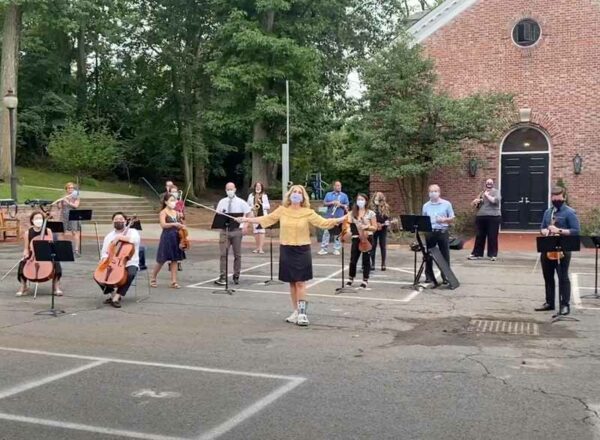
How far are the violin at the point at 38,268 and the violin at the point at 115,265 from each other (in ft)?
3.47

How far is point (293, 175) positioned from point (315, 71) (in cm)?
733

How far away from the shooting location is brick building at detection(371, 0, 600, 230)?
71.5 feet

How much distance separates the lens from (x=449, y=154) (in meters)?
20.8

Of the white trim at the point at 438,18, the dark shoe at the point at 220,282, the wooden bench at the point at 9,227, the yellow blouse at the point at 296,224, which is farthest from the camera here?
the white trim at the point at 438,18

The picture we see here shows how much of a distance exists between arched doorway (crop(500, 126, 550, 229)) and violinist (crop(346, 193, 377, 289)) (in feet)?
39.2

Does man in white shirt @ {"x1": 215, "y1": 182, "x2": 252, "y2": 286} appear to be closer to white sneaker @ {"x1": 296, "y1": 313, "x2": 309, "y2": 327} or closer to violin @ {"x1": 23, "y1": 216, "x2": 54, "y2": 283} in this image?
violin @ {"x1": 23, "y1": 216, "x2": 54, "y2": 283}

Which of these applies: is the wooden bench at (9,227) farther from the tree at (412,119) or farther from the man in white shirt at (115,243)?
the man in white shirt at (115,243)

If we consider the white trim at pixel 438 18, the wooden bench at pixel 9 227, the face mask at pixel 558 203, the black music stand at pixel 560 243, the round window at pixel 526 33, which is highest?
the white trim at pixel 438 18

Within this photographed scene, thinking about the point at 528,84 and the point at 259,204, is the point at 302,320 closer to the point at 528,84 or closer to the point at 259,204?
the point at 259,204

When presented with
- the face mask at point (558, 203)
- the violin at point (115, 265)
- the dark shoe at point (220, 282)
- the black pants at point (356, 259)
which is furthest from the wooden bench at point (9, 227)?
the face mask at point (558, 203)

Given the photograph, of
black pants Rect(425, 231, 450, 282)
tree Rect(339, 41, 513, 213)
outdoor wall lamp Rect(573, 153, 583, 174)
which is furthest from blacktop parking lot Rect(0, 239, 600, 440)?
outdoor wall lamp Rect(573, 153, 583, 174)

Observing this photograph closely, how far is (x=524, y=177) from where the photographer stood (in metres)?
22.7

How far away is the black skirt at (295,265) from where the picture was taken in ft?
29.5

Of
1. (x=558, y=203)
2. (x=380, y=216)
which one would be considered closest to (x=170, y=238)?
(x=380, y=216)
